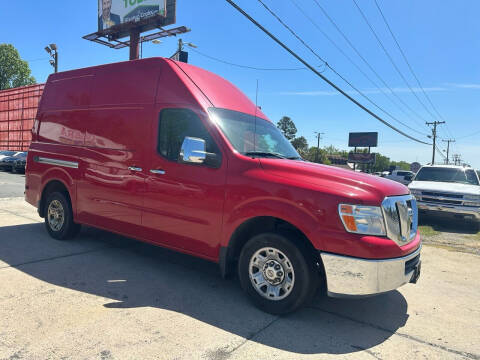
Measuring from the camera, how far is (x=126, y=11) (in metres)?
22.6

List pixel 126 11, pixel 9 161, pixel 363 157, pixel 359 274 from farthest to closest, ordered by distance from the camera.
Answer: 1. pixel 363 157
2. pixel 126 11
3. pixel 9 161
4. pixel 359 274

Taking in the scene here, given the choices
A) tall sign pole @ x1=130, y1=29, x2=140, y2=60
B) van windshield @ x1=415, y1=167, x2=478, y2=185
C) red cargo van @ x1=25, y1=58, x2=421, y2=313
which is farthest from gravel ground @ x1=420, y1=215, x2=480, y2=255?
tall sign pole @ x1=130, y1=29, x2=140, y2=60

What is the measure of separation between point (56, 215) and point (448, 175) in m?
10.4

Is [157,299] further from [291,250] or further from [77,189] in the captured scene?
[77,189]

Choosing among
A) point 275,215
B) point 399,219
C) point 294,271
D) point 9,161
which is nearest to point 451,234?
point 399,219

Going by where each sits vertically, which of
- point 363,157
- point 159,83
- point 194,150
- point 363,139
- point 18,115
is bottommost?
point 194,150

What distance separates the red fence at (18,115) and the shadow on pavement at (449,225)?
26.6 metres

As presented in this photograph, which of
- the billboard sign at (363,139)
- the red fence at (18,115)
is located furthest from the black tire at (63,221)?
the billboard sign at (363,139)

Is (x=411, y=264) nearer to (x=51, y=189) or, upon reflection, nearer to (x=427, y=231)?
(x=51, y=189)

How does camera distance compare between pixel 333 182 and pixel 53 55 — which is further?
pixel 53 55

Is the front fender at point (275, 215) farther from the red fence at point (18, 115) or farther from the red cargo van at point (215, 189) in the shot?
the red fence at point (18, 115)

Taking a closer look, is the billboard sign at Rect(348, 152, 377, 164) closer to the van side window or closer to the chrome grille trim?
the chrome grille trim

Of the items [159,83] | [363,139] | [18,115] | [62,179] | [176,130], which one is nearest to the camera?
[176,130]

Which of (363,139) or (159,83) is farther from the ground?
(363,139)
